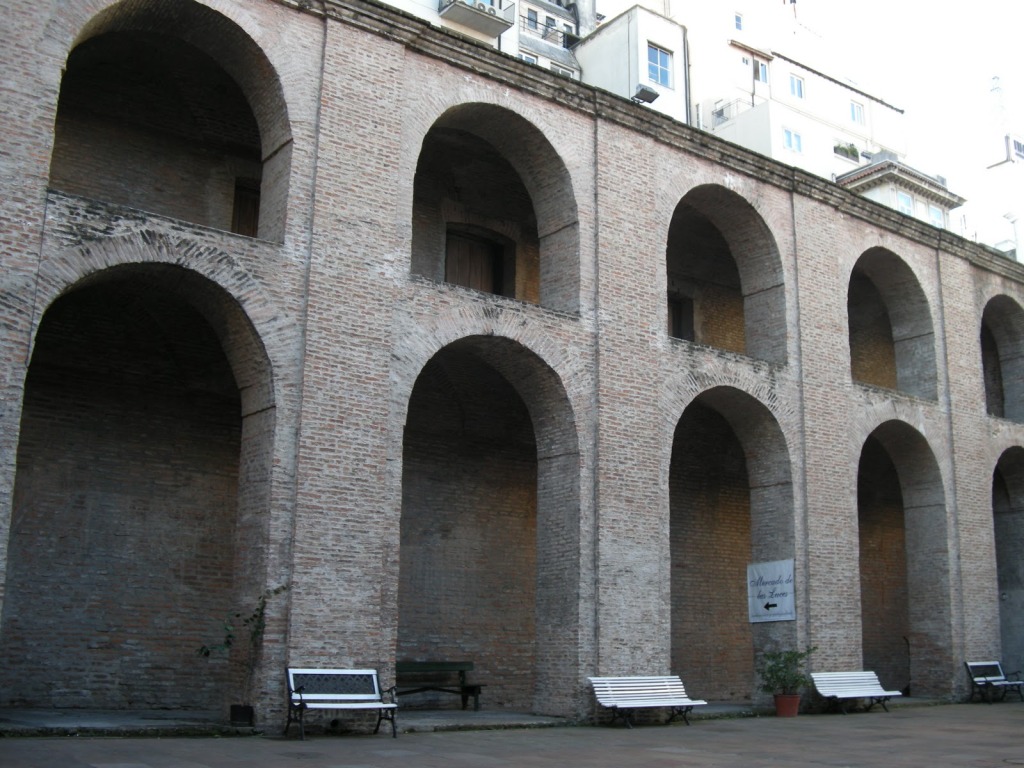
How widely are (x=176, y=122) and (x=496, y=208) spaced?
16.0ft

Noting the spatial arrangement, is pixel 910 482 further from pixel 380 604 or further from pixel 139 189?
pixel 139 189

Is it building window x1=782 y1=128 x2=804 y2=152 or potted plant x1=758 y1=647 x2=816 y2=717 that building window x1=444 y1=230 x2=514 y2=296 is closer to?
potted plant x1=758 y1=647 x2=816 y2=717

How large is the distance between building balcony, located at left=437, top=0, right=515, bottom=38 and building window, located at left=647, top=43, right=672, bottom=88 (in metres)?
4.55

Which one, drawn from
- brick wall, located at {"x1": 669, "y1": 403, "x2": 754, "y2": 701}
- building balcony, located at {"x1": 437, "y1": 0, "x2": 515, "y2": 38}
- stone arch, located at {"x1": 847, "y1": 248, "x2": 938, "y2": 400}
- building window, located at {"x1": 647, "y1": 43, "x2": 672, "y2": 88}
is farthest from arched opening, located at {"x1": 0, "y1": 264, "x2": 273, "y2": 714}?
building window, located at {"x1": 647, "y1": 43, "x2": 672, "y2": 88}

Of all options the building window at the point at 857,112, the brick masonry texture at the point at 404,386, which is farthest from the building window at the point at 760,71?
the brick masonry texture at the point at 404,386

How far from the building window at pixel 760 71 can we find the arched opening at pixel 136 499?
2840 centimetres

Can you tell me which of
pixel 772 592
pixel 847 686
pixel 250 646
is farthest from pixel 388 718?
pixel 847 686

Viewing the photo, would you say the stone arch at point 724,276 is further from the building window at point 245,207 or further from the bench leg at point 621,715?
the building window at point 245,207

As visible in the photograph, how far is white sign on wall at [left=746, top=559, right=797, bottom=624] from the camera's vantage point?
1508cm

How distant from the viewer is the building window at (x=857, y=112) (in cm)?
4006

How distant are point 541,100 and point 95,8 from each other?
569 centimetres

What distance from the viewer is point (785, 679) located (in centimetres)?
1460

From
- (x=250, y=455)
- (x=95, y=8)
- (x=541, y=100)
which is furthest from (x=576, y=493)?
(x=95, y=8)

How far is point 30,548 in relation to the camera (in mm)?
11781
